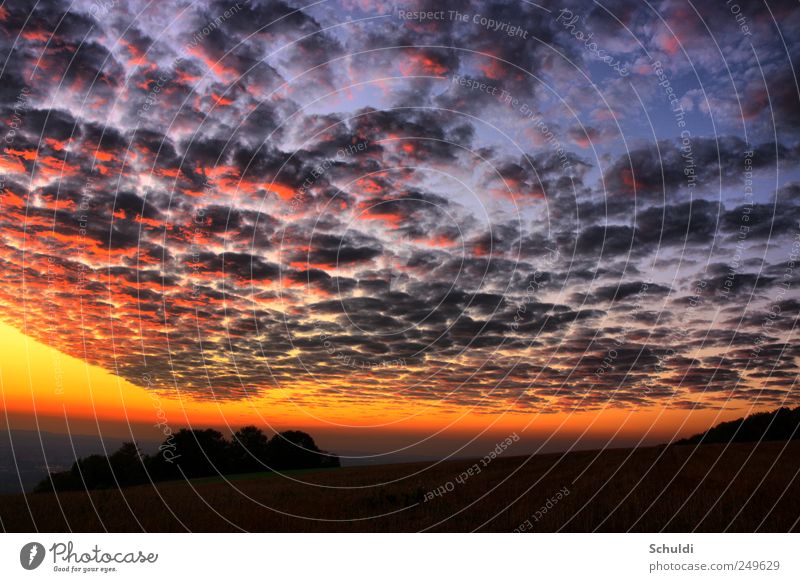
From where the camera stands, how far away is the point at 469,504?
760 inches

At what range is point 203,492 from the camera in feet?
79.3

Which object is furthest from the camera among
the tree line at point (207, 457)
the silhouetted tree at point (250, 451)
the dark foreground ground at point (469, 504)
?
the silhouetted tree at point (250, 451)

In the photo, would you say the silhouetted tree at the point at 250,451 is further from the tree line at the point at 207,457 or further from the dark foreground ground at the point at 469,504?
the dark foreground ground at the point at 469,504

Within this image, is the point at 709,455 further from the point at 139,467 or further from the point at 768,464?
the point at 139,467

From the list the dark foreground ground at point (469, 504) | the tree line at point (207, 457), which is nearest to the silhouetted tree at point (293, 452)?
the tree line at point (207, 457)

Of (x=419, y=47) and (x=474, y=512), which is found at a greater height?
(x=419, y=47)

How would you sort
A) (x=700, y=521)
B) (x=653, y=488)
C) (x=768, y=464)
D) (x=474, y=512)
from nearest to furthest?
(x=700, y=521) < (x=474, y=512) < (x=653, y=488) < (x=768, y=464)

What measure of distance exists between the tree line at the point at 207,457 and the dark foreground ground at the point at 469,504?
5.47 meters

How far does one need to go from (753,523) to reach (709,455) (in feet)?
47.0

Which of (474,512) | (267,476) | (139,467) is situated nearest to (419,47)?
(474,512)

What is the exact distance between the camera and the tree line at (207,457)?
99.2 ft

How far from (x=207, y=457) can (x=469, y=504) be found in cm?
1819

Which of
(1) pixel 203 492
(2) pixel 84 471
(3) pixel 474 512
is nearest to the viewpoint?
(3) pixel 474 512

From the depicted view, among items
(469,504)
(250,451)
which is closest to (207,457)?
(250,451)
